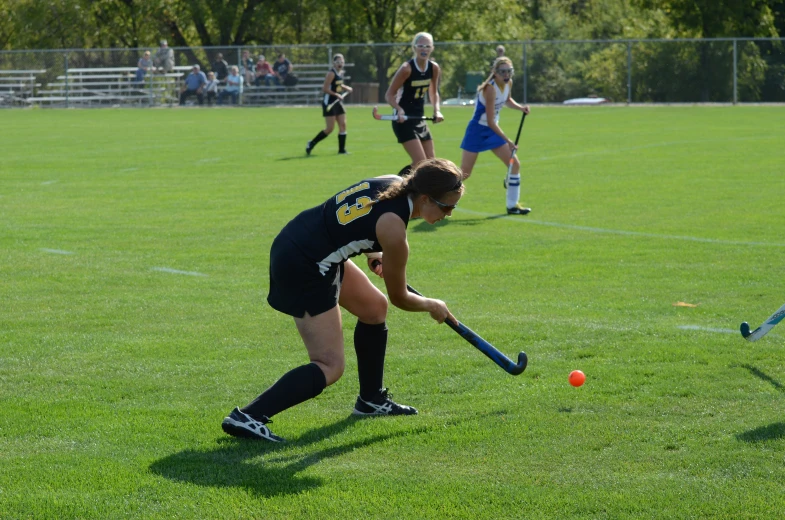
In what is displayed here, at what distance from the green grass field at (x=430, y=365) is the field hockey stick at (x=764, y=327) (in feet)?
0.36

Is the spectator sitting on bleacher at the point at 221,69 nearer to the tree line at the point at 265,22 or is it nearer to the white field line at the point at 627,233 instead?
the tree line at the point at 265,22

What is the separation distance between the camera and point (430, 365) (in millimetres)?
6598

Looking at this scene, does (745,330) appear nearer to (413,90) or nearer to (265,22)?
(413,90)

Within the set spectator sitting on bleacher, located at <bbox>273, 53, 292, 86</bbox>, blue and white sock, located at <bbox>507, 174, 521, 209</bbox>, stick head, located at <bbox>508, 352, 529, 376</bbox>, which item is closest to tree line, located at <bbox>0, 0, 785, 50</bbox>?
spectator sitting on bleacher, located at <bbox>273, 53, 292, 86</bbox>

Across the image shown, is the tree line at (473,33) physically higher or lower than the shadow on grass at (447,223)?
higher

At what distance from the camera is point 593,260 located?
32.9ft

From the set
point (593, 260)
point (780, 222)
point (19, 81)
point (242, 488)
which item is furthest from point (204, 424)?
point (19, 81)

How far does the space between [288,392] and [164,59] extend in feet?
130

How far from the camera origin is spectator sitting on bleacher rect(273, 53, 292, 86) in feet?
138

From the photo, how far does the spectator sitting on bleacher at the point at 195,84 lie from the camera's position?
139 ft

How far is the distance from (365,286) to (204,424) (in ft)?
3.60

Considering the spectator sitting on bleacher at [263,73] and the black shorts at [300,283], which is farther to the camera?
the spectator sitting on bleacher at [263,73]

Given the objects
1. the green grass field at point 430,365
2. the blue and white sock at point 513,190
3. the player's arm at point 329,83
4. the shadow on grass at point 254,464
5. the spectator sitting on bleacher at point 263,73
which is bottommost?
the shadow on grass at point 254,464

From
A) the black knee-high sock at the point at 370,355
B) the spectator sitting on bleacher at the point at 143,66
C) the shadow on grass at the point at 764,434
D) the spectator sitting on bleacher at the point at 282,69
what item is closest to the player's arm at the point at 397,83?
the black knee-high sock at the point at 370,355
